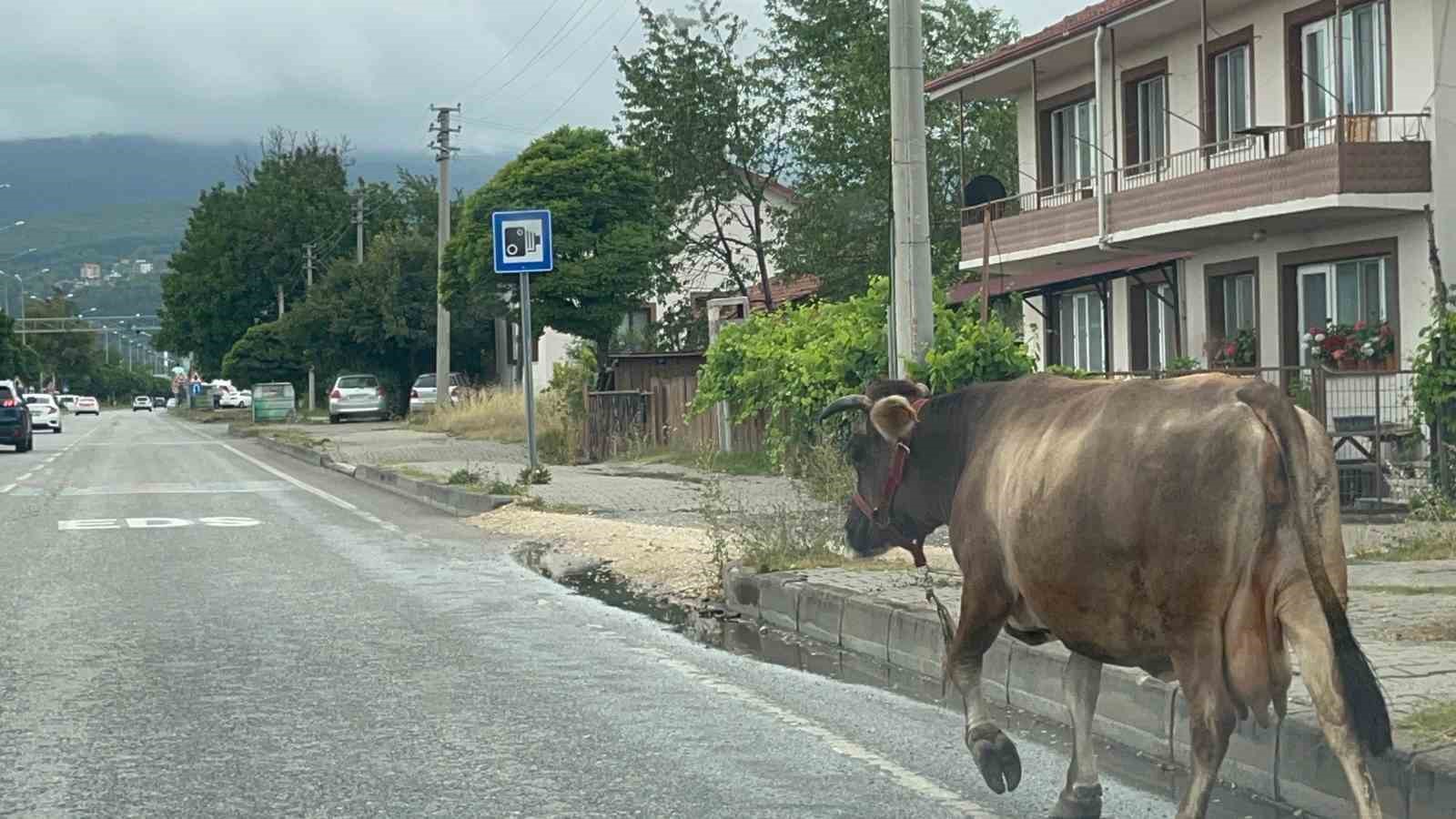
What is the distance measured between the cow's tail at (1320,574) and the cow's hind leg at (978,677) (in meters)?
1.19

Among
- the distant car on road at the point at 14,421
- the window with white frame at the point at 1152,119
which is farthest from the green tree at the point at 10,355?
the window with white frame at the point at 1152,119

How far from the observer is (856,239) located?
44.1 meters

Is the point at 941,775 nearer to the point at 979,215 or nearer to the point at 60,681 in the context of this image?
the point at 60,681

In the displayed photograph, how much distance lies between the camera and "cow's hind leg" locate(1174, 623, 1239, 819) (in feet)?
17.1

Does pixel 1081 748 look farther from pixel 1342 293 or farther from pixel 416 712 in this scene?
pixel 1342 293

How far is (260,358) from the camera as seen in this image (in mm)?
74375

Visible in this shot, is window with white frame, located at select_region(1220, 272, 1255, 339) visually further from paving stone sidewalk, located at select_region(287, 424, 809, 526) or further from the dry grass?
the dry grass

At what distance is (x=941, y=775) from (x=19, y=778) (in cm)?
347

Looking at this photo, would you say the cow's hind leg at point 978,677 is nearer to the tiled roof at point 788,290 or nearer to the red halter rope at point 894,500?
the red halter rope at point 894,500

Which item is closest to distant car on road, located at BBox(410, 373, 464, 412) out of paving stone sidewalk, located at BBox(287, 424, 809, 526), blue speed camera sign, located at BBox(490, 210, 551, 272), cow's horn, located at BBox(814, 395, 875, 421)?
paving stone sidewalk, located at BBox(287, 424, 809, 526)

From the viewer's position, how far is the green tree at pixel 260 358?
74125 millimetres

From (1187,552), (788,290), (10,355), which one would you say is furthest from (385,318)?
(1187,552)

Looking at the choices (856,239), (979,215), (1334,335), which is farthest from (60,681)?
(856,239)

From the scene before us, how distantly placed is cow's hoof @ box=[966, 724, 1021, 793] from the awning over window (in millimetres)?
19797
